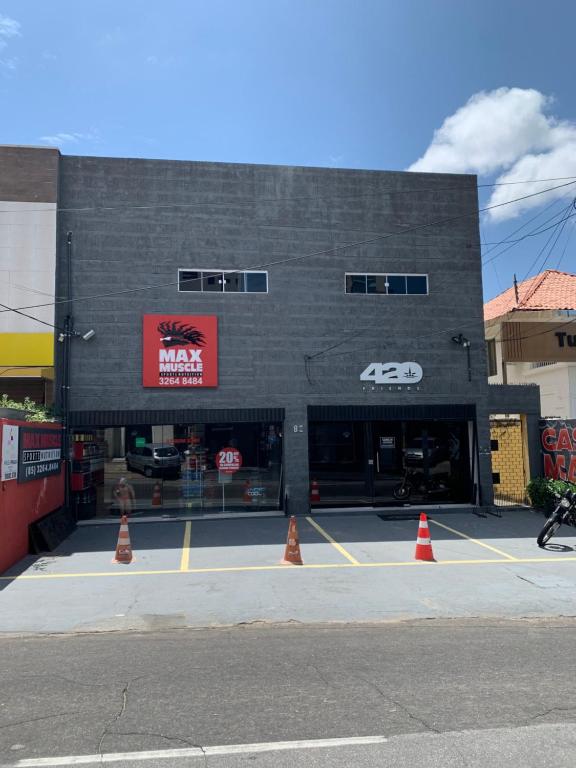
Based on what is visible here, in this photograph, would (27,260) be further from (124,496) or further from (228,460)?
(228,460)

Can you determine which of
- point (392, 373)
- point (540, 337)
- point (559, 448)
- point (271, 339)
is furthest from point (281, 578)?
point (540, 337)

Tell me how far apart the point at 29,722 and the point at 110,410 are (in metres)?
11.3

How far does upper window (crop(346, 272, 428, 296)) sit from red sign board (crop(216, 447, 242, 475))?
222 inches

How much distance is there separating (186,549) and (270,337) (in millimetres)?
6481

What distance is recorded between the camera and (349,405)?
53.2ft

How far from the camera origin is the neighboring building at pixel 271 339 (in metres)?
15.4

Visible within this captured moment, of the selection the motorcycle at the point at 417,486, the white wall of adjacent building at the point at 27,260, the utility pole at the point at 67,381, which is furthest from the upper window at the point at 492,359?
the white wall of adjacent building at the point at 27,260

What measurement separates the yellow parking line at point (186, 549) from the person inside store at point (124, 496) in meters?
1.90

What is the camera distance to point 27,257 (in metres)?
14.9

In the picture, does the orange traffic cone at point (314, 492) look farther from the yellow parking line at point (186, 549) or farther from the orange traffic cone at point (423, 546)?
the orange traffic cone at point (423, 546)

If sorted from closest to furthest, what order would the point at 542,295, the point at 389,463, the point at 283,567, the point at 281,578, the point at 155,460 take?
the point at 281,578
the point at 283,567
the point at 155,460
the point at 389,463
the point at 542,295

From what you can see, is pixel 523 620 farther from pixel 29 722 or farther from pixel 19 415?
pixel 19 415

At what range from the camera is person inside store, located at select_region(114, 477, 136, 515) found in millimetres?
15727

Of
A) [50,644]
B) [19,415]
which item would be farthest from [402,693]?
[19,415]
